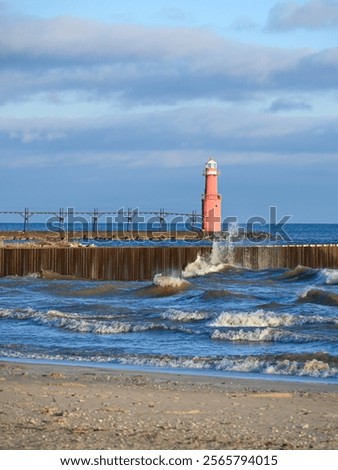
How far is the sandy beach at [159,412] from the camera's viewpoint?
7.61 meters

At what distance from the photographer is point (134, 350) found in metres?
16.1

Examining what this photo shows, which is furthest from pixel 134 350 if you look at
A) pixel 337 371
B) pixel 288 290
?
pixel 288 290

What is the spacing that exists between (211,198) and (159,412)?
5267cm

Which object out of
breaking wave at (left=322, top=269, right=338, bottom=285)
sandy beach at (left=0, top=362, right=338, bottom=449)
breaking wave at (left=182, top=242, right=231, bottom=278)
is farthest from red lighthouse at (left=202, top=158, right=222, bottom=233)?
sandy beach at (left=0, top=362, right=338, bottom=449)

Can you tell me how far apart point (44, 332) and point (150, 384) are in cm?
775

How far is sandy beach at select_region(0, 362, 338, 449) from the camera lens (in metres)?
7.61

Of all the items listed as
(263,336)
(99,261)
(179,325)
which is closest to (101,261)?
(99,261)

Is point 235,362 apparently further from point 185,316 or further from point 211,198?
point 211,198

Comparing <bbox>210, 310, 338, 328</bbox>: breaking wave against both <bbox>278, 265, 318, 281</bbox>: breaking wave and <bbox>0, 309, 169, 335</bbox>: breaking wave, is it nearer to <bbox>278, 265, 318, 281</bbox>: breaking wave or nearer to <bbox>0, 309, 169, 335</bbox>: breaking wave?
<bbox>0, 309, 169, 335</bbox>: breaking wave

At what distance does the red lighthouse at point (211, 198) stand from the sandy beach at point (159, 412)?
48459 mm

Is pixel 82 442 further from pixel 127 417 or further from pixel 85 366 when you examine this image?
pixel 85 366

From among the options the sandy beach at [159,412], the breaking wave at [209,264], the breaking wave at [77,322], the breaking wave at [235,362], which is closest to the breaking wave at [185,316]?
the breaking wave at [77,322]

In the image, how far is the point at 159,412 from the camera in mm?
9188

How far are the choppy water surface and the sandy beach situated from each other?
224 centimetres
